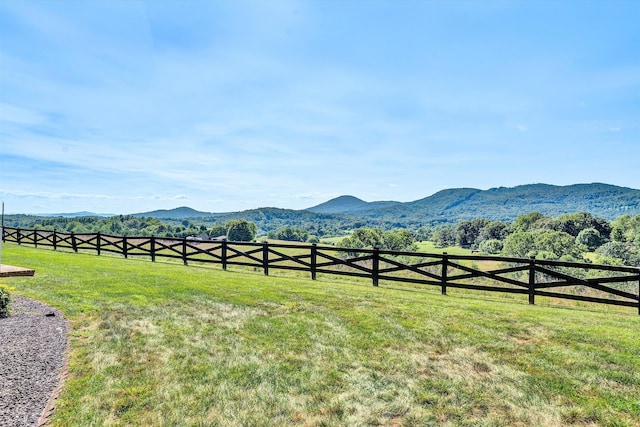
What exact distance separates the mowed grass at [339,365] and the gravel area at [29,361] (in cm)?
19

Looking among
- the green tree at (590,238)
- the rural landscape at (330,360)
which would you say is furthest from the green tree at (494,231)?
the rural landscape at (330,360)

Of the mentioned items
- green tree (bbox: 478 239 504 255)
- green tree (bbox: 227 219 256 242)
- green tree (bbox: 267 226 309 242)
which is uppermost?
green tree (bbox: 227 219 256 242)

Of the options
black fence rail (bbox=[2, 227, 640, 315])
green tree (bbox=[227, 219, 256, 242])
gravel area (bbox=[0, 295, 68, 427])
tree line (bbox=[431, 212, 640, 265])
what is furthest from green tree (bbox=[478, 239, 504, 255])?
gravel area (bbox=[0, 295, 68, 427])

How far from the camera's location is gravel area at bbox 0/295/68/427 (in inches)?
131

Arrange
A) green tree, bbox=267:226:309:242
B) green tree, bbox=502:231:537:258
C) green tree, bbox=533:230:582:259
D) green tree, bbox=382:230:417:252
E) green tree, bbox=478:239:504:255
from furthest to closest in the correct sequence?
1. green tree, bbox=267:226:309:242
2. green tree, bbox=478:239:504:255
3. green tree, bbox=382:230:417:252
4. green tree, bbox=502:231:537:258
5. green tree, bbox=533:230:582:259

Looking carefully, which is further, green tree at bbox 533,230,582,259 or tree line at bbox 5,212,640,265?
green tree at bbox 533,230,582,259

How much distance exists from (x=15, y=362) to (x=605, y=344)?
871 cm

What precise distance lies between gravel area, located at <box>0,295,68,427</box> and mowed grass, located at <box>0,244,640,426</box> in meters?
0.19

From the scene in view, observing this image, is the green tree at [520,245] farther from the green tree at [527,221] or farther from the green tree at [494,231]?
the green tree at [494,231]

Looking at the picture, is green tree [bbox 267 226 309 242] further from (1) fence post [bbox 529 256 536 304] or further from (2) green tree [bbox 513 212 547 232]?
(1) fence post [bbox 529 256 536 304]

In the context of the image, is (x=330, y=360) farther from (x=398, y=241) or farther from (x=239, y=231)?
(x=239, y=231)

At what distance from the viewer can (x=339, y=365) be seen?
14.5 feet

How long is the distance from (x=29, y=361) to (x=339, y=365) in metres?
4.15

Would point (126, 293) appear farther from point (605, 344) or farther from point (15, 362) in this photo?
point (605, 344)
